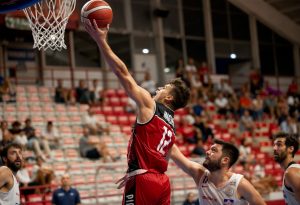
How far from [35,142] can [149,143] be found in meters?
8.55

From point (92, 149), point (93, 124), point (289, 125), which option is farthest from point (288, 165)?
point (289, 125)

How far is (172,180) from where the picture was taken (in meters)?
12.7

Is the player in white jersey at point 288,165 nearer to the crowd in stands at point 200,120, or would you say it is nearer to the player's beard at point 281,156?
the player's beard at point 281,156

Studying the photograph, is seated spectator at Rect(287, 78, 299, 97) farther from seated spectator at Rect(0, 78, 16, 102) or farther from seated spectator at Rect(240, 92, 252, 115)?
seated spectator at Rect(0, 78, 16, 102)

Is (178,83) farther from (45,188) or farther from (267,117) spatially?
(267,117)

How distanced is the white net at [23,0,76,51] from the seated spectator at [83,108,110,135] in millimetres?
6405

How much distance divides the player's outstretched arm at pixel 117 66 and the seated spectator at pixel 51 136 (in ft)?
31.2

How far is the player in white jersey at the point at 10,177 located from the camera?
586 centimetres

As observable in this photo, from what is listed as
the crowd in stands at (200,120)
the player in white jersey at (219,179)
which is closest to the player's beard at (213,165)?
the player in white jersey at (219,179)

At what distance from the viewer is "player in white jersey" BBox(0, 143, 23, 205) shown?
5855 millimetres

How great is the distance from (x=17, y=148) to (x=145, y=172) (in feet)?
5.91

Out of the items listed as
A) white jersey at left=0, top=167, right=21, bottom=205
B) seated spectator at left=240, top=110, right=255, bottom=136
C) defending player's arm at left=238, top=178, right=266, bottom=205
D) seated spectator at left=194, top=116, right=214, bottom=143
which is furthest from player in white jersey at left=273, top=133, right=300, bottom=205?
seated spectator at left=240, top=110, right=255, bottom=136

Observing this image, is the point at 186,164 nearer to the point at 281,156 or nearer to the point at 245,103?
the point at 281,156

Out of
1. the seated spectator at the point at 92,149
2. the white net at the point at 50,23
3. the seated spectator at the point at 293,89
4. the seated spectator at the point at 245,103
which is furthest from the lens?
the seated spectator at the point at 293,89
